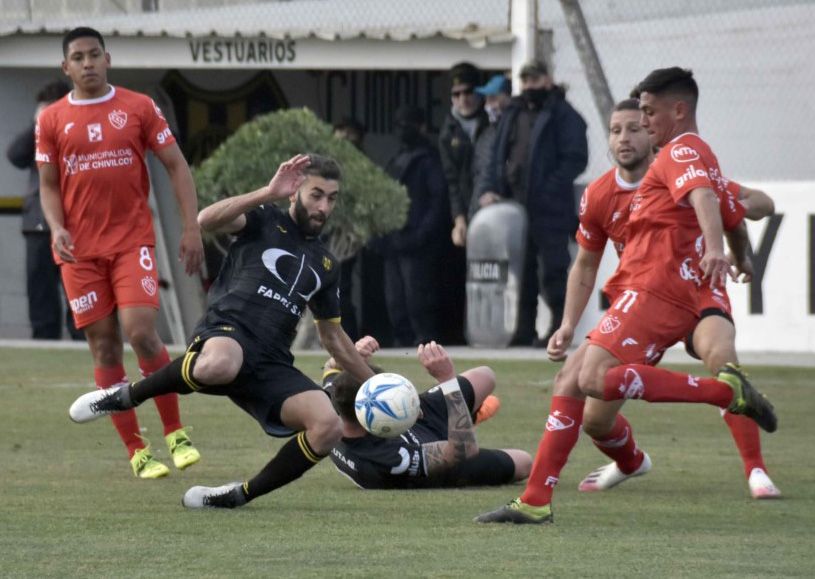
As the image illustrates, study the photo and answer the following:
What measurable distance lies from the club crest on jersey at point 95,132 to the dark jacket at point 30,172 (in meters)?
8.91

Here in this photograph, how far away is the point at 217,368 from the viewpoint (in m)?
8.11

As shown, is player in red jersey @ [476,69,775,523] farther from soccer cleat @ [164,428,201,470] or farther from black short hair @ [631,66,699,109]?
soccer cleat @ [164,428,201,470]

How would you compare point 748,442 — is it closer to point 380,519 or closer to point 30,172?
point 380,519

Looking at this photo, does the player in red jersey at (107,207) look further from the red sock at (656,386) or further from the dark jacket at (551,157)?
the dark jacket at (551,157)

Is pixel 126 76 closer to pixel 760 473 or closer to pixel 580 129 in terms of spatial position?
pixel 580 129

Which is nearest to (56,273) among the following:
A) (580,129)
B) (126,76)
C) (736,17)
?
(126,76)

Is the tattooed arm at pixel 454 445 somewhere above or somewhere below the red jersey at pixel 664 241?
below

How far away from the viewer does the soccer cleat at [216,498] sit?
8.18 m

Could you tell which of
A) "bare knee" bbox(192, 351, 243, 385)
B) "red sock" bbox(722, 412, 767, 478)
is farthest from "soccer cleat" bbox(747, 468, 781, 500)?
"bare knee" bbox(192, 351, 243, 385)

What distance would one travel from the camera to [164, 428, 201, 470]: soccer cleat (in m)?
9.31

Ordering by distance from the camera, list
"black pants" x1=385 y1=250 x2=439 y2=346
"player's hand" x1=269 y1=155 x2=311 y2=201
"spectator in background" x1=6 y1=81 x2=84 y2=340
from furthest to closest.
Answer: "black pants" x1=385 y1=250 x2=439 y2=346 < "spectator in background" x1=6 y1=81 x2=84 y2=340 < "player's hand" x1=269 y1=155 x2=311 y2=201

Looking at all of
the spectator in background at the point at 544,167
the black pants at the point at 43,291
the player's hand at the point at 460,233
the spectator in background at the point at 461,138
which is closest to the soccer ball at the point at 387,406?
the spectator in background at the point at 544,167

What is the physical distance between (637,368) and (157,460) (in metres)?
→ 3.40

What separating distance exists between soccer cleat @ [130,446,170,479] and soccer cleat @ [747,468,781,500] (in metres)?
2.85
